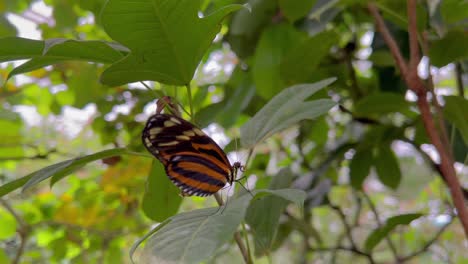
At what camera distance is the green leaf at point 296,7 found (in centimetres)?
101

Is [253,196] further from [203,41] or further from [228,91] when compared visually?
[228,91]

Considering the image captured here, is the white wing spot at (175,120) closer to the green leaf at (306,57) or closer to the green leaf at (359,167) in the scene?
the green leaf at (306,57)

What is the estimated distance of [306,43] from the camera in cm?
104

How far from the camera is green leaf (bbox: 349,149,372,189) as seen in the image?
1.26m

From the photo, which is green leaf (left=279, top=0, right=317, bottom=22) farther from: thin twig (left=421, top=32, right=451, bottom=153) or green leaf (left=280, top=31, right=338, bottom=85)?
thin twig (left=421, top=32, right=451, bottom=153)

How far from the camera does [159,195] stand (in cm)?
85

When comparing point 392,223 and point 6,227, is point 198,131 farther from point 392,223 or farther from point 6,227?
point 6,227

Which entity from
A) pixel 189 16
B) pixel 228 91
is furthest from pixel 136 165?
pixel 189 16

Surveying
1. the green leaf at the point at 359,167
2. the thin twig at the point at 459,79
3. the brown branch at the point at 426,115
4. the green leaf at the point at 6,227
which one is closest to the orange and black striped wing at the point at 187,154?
the brown branch at the point at 426,115

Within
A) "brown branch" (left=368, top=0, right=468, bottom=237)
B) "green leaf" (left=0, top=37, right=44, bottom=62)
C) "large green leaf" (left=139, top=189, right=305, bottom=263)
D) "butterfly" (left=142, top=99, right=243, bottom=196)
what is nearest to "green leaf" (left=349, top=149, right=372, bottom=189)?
"brown branch" (left=368, top=0, right=468, bottom=237)

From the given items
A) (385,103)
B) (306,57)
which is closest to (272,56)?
(306,57)

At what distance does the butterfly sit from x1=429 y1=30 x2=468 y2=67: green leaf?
0.48 m

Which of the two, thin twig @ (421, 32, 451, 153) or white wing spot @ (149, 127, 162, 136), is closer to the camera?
white wing spot @ (149, 127, 162, 136)

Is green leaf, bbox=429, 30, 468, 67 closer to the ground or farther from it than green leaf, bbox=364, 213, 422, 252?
farther from it
